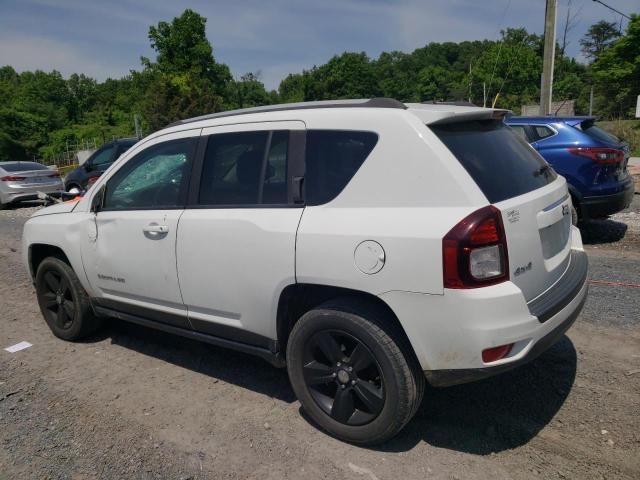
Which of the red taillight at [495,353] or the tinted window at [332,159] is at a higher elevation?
the tinted window at [332,159]

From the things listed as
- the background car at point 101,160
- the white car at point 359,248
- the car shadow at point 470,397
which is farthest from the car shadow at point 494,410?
the background car at point 101,160

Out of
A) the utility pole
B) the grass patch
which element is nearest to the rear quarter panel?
the utility pole

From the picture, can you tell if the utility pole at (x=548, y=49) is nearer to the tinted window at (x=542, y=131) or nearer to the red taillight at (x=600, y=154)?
the tinted window at (x=542, y=131)

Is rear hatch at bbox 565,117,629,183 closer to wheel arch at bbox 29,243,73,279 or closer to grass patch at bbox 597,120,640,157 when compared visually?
wheel arch at bbox 29,243,73,279

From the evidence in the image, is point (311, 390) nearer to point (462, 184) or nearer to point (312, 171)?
point (312, 171)

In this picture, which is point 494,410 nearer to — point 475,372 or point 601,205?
point 475,372

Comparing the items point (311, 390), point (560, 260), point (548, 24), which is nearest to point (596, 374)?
point (560, 260)

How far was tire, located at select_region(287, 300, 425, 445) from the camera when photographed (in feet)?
8.81

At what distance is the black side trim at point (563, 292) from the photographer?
106 inches

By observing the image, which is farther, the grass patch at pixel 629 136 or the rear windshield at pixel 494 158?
the grass patch at pixel 629 136

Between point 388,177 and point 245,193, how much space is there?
3.29ft

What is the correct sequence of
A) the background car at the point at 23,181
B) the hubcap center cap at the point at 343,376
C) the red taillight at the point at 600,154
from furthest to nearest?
the background car at the point at 23,181, the red taillight at the point at 600,154, the hubcap center cap at the point at 343,376

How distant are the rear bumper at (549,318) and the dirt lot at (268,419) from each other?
0.52m

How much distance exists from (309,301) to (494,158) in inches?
52.5
